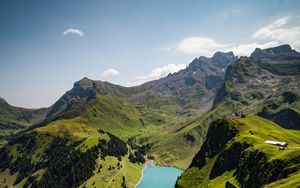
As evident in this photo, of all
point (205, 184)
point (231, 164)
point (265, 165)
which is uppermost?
point (265, 165)

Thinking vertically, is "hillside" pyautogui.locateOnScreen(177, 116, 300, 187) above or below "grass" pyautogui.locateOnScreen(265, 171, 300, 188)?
below

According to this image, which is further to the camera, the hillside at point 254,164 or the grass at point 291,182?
the hillside at point 254,164

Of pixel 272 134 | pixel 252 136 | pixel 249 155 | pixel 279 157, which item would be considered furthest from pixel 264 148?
pixel 272 134

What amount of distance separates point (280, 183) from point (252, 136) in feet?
278

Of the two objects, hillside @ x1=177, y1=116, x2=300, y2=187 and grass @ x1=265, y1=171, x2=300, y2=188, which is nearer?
grass @ x1=265, y1=171, x2=300, y2=188

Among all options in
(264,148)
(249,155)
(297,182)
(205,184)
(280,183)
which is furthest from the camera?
(205,184)

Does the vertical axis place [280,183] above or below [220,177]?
above

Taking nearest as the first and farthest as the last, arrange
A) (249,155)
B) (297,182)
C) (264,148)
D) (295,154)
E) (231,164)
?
(297,182)
(295,154)
(264,148)
(249,155)
(231,164)

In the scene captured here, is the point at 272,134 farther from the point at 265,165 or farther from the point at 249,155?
the point at 265,165

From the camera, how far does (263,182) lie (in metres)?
119

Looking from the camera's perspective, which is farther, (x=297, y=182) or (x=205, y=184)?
(x=205, y=184)

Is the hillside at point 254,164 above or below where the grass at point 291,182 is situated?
below

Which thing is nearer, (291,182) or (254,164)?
(291,182)

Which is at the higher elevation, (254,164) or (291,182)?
(291,182)
